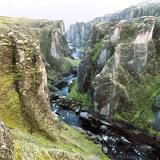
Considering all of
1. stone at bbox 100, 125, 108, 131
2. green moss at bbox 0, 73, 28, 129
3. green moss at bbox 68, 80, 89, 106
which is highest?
green moss at bbox 0, 73, 28, 129

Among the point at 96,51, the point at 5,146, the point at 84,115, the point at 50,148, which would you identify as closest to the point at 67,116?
the point at 84,115

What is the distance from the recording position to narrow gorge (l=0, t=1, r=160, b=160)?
161 feet

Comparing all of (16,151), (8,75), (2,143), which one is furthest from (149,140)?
(2,143)

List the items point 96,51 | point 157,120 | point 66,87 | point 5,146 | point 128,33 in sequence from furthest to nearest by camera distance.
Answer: point 66,87
point 96,51
point 128,33
point 157,120
point 5,146

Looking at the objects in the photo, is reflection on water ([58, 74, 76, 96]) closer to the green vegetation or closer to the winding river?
the winding river

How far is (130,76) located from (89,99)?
1251 centimetres

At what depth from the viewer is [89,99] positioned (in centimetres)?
9506

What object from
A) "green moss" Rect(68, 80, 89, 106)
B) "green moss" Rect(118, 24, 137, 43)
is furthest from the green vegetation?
"green moss" Rect(68, 80, 89, 106)

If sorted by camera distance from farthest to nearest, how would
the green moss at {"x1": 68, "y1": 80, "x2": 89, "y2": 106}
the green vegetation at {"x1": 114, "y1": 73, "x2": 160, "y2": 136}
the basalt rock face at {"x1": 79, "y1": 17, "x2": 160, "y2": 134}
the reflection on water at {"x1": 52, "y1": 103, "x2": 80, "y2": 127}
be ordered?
1. the green moss at {"x1": 68, "y1": 80, "x2": 89, "y2": 106}
2. the basalt rock face at {"x1": 79, "y1": 17, "x2": 160, "y2": 134}
3. the reflection on water at {"x1": 52, "y1": 103, "x2": 80, "y2": 127}
4. the green vegetation at {"x1": 114, "y1": 73, "x2": 160, "y2": 136}

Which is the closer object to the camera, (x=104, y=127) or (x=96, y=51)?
(x=104, y=127)

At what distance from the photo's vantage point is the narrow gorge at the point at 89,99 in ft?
161

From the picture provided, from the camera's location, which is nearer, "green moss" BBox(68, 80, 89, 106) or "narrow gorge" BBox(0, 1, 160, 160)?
"narrow gorge" BBox(0, 1, 160, 160)

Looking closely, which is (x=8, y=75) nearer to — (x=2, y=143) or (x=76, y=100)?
(x=2, y=143)

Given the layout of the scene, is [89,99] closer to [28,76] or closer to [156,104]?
[156,104]
